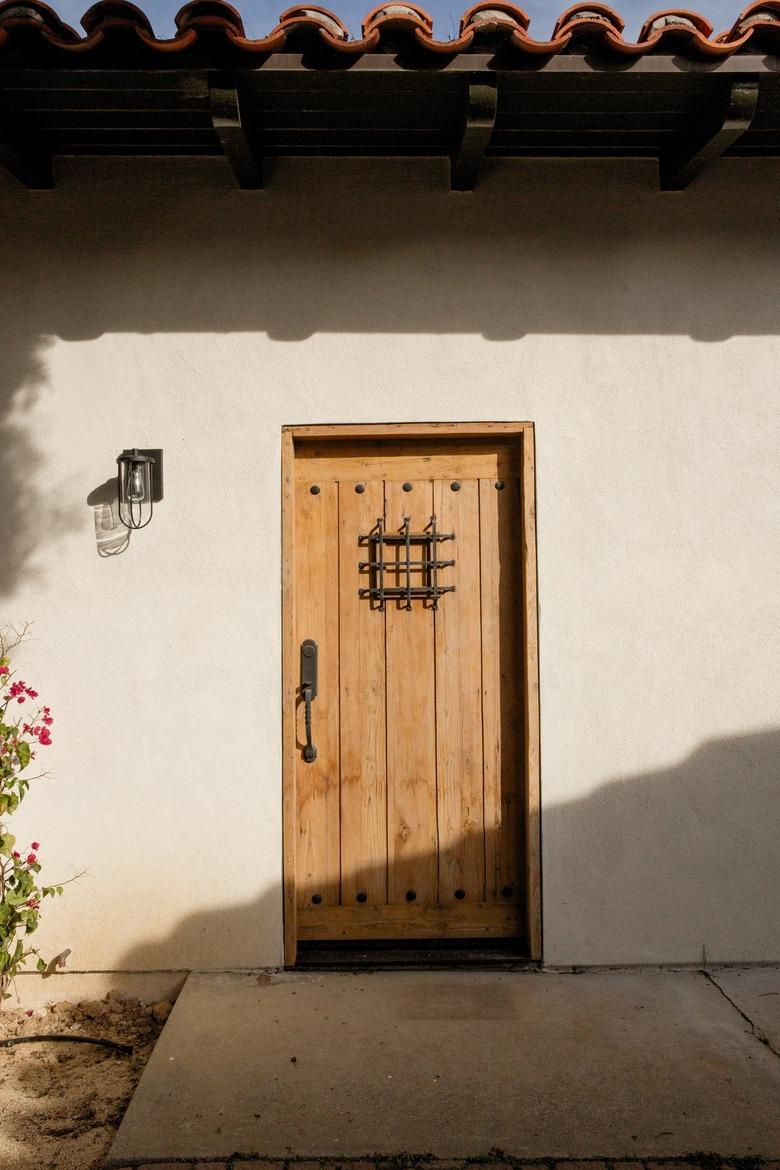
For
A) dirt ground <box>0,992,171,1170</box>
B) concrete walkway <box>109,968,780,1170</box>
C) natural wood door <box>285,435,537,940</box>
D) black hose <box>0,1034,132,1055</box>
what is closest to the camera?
concrete walkway <box>109,968,780,1170</box>

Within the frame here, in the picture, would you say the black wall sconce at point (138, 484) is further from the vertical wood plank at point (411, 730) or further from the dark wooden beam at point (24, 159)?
the dark wooden beam at point (24, 159)

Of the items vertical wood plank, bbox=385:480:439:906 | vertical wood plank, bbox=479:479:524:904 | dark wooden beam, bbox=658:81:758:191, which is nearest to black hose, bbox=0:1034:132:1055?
vertical wood plank, bbox=385:480:439:906

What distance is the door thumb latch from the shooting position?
313 cm

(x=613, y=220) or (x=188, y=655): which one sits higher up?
(x=613, y=220)

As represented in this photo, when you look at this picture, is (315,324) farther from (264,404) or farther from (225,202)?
(225,202)

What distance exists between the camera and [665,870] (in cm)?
307

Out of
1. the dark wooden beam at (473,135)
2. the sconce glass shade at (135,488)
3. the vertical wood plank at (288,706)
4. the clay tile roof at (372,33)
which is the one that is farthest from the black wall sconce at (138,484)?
the dark wooden beam at (473,135)

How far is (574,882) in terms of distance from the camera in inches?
120

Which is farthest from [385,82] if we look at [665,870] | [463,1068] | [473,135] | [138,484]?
[463,1068]

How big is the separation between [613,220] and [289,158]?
50.6 inches

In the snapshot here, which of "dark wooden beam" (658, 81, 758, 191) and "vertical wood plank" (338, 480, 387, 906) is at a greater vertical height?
"dark wooden beam" (658, 81, 758, 191)

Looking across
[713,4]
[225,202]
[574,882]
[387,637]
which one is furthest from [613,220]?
[574,882]

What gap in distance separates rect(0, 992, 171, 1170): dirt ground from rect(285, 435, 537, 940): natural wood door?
27.6 inches

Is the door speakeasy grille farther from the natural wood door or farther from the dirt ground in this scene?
the dirt ground
